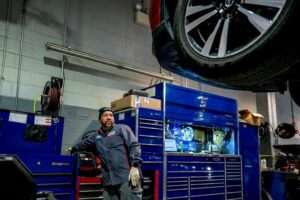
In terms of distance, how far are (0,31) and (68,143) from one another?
5.66 ft

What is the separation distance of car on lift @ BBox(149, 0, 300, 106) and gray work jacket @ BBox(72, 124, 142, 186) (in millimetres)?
1577

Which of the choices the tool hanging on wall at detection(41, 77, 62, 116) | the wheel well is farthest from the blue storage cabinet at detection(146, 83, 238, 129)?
the wheel well

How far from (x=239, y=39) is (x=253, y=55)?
0.57 ft

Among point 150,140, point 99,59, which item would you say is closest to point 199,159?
point 150,140

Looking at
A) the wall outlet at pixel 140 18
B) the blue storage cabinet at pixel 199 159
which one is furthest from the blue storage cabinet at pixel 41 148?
the wall outlet at pixel 140 18

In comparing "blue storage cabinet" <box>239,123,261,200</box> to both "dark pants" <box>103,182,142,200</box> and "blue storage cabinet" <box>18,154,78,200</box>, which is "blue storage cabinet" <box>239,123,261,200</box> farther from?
"blue storage cabinet" <box>18,154,78,200</box>

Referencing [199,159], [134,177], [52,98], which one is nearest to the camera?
[134,177]

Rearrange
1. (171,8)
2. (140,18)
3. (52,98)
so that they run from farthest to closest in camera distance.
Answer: (140,18) < (52,98) < (171,8)

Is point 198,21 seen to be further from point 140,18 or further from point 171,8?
point 140,18

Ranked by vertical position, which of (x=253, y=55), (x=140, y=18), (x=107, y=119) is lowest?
(x=107, y=119)

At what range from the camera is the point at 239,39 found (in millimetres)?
1359

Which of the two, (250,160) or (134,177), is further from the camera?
(250,160)

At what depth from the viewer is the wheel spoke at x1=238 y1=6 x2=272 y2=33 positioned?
120 cm

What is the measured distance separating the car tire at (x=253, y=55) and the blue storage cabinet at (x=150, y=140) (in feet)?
7.61
